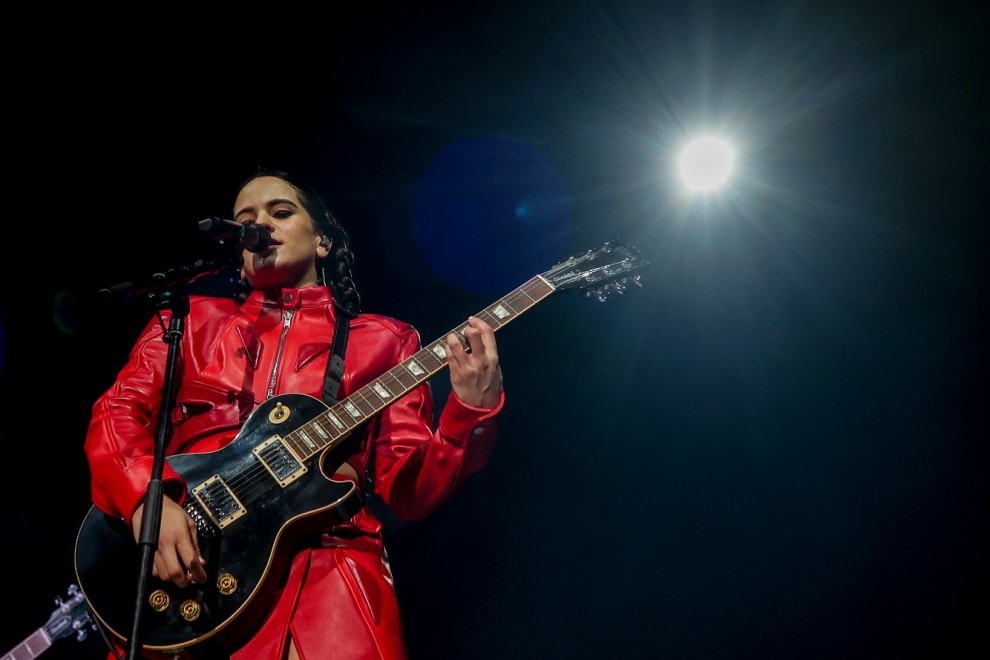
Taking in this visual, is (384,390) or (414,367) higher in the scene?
(414,367)

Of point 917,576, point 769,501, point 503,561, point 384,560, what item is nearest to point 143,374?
point 384,560

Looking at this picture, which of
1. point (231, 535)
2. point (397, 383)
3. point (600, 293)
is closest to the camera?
point (231, 535)

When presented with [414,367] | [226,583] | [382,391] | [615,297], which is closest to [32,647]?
[226,583]

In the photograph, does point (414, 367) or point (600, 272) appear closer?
point (414, 367)

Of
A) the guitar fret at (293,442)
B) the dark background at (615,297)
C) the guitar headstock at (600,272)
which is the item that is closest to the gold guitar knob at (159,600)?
the guitar fret at (293,442)

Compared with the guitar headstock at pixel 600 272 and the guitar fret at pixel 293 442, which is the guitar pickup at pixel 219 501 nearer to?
the guitar fret at pixel 293 442

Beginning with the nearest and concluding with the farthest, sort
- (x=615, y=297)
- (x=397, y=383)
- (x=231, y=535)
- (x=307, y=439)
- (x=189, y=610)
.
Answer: (x=189, y=610), (x=231, y=535), (x=307, y=439), (x=397, y=383), (x=615, y=297)

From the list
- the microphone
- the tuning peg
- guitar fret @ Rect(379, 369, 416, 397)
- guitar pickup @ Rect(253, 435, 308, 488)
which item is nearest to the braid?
the microphone

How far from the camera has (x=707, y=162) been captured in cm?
420

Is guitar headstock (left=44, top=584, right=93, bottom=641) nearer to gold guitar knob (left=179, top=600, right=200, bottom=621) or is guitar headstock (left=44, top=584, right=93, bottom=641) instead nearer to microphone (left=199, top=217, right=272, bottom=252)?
gold guitar knob (left=179, top=600, right=200, bottom=621)

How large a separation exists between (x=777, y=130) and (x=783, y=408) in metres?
1.92

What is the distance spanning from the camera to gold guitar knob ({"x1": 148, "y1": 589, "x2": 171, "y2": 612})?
1.68m

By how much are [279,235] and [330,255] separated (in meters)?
0.53

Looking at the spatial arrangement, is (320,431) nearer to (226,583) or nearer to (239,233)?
(226,583)
